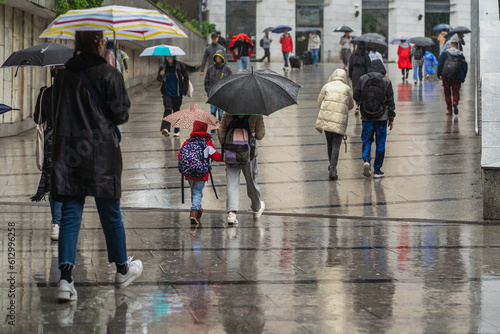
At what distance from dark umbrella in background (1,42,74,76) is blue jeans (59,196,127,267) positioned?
2829mm

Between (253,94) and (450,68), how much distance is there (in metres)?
10.6

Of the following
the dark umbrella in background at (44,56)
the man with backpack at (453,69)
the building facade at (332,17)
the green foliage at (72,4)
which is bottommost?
the dark umbrella in background at (44,56)

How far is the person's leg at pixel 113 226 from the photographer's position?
623 centimetres

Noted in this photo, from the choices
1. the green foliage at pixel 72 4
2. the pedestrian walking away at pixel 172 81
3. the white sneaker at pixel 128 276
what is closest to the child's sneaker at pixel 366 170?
the pedestrian walking away at pixel 172 81

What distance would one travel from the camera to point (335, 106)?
42.0 feet

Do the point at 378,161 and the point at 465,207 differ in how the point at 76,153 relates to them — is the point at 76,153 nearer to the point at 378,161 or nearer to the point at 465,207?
the point at 465,207

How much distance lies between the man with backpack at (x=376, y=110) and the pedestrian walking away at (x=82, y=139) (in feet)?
23.2

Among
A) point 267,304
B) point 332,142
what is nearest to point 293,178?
point 332,142

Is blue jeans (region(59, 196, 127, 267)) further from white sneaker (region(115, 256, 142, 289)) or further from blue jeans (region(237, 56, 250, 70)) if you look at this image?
blue jeans (region(237, 56, 250, 70))

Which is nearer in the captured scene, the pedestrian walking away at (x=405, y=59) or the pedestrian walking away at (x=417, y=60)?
the pedestrian walking away at (x=417, y=60)

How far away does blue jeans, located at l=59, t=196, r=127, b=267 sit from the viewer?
19.9 ft

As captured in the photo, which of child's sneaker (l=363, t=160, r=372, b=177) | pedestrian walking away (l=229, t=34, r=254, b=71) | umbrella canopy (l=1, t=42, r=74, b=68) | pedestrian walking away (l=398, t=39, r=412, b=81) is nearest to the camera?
umbrella canopy (l=1, t=42, r=74, b=68)

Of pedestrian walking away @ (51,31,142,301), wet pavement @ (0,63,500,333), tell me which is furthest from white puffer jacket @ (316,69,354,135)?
pedestrian walking away @ (51,31,142,301)

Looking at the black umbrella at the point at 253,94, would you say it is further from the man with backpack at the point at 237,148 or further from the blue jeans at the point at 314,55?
the blue jeans at the point at 314,55
